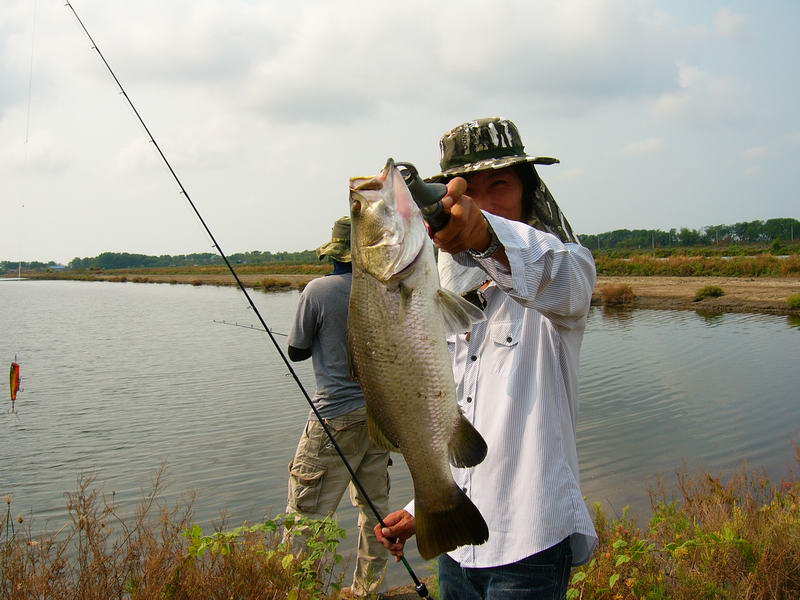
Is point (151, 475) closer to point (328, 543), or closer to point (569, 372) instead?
point (328, 543)

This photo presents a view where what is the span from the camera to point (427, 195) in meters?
1.67

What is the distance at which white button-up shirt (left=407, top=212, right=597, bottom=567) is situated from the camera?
202 centimetres

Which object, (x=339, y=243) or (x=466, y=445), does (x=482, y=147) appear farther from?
(x=339, y=243)

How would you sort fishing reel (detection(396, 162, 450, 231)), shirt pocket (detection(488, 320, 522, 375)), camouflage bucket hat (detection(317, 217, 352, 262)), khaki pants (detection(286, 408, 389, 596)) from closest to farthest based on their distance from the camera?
fishing reel (detection(396, 162, 450, 231)) → shirt pocket (detection(488, 320, 522, 375)) → khaki pants (detection(286, 408, 389, 596)) → camouflage bucket hat (detection(317, 217, 352, 262))

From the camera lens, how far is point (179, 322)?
104 ft

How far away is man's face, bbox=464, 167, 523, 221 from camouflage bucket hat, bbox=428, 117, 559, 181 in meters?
0.06

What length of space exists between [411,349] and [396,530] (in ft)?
3.59

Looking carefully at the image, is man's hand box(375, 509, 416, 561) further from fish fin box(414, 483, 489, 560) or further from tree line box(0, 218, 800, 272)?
tree line box(0, 218, 800, 272)

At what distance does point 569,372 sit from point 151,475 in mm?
9268

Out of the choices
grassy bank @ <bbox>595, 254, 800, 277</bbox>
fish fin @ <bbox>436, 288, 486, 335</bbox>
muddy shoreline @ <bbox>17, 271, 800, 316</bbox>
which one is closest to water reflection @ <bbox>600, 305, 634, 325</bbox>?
muddy shoreline @ <bbox>17, 271, 800, 316</bbox>

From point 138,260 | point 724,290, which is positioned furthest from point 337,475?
point 138,260

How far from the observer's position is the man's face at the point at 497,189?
2.44 metres

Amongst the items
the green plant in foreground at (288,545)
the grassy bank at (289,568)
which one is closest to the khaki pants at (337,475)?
the grassy bank at (289,568)

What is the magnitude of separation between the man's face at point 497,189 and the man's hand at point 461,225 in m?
0.70
